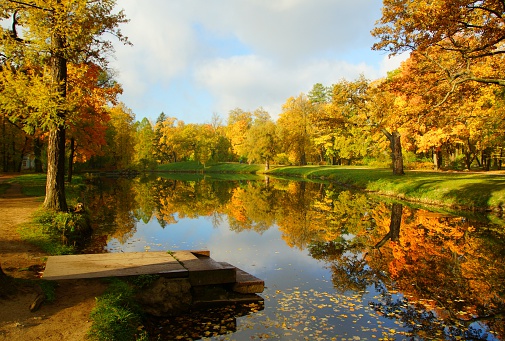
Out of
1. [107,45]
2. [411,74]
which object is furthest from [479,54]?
[107,45]

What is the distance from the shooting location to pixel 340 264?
10969 mm

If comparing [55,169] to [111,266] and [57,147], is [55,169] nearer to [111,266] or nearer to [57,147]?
[57,147]

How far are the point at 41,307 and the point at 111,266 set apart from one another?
2156mm

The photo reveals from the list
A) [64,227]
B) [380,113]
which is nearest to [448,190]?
[380,113]

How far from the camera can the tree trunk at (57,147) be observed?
42.2 ft

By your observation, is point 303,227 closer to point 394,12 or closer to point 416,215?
point 416,215

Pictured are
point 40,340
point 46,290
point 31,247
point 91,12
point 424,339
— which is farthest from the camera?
point 91,12

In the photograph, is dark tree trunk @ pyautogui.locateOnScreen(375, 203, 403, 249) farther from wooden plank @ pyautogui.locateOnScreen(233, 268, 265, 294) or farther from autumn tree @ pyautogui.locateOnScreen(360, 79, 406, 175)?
autumn tree @ pyautogui.locateOnScreen(360, 79, 406, 175)

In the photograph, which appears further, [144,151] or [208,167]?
[208,167]

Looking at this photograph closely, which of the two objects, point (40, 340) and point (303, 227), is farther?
point (303, 227)

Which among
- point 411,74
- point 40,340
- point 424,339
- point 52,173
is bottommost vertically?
point 424,339

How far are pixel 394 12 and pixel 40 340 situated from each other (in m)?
16.9

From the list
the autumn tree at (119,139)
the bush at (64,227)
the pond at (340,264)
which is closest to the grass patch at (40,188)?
the pond at (340,264)

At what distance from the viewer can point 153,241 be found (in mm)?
13781
